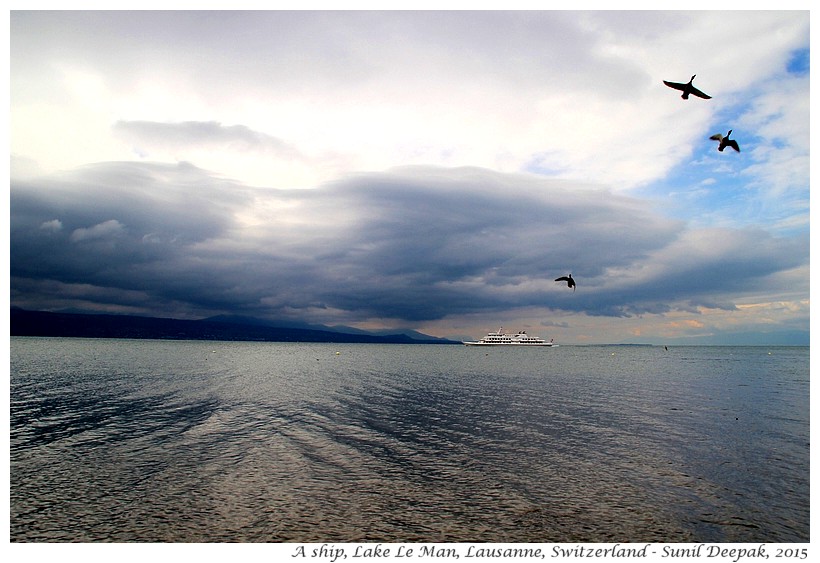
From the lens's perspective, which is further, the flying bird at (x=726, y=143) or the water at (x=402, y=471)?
the flying bird at (x=726, y=143)

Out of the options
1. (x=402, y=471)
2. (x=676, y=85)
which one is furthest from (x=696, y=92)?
(x=402, y=471)

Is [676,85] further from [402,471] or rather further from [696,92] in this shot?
[402,471]

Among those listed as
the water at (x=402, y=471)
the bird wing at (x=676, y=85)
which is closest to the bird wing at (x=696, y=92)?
the bird wing at (x=676, y=85)

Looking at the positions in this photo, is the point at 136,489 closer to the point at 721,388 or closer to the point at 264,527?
the point at 264,527

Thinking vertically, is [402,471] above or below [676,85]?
below

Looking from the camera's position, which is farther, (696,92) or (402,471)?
(402,471)

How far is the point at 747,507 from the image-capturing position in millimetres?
18891

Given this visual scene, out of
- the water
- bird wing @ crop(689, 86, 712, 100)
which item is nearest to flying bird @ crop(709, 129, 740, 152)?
bird wing @ crop(689, 86, 712, 100)

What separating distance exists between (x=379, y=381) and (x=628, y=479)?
5060cm

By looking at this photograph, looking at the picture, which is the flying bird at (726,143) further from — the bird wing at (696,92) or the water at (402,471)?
the water at (402,471)

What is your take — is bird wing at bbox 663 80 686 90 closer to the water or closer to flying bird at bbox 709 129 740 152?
flying bird at bbox 709 129 740 152

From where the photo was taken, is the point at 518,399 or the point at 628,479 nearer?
the point at 628,479

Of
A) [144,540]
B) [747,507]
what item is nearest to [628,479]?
[747,507]

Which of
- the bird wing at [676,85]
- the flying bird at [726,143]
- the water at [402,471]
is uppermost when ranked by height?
the bird wing at [676,85]
